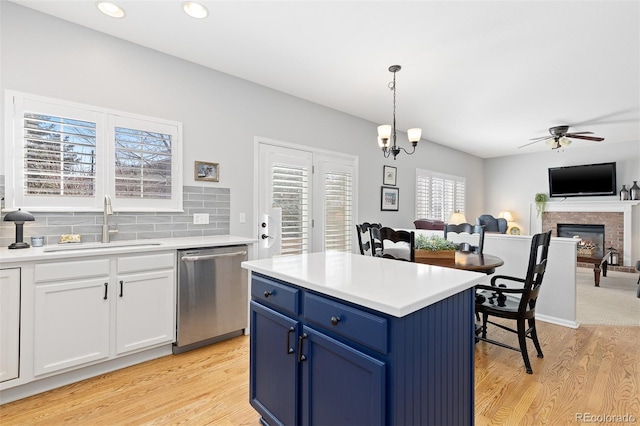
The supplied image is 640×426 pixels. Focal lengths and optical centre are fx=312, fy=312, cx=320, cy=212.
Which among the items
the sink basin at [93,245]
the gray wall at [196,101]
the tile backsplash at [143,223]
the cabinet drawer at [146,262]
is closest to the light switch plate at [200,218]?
the tile backsplash at [143,223]

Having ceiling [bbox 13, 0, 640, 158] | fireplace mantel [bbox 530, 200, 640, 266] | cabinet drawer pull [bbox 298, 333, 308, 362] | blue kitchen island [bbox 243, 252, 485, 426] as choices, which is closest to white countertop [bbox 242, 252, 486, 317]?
blue kitchen island [bbox 243, 252, 485, 426]

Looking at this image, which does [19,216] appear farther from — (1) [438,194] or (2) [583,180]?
(2) [583,180]

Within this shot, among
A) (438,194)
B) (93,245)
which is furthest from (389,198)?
(93,245)

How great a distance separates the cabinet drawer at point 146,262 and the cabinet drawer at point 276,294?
1240 mm

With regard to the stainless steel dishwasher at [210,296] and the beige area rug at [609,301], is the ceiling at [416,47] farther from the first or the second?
the beige area rug at [609,301]

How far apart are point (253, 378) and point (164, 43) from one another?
2948 millimetres

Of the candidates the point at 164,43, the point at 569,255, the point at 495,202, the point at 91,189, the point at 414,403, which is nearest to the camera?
the point at 414,403

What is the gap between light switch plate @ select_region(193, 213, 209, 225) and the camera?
327cm

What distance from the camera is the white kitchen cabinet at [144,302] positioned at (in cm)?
238

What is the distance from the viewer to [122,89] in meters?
2.82

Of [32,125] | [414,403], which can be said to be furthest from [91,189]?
[414,403]

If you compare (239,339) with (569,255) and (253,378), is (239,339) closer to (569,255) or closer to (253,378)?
(253,378)

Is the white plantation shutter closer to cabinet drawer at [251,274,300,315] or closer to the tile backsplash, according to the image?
the tile backsplash

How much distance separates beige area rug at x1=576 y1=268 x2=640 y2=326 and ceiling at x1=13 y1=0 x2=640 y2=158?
2.70 meters
